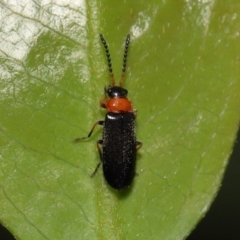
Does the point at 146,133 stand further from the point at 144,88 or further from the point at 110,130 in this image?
the point at 110,130

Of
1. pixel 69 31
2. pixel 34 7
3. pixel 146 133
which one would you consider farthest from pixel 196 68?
pixel 34 7

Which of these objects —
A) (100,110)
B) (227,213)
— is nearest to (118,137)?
(100,110)

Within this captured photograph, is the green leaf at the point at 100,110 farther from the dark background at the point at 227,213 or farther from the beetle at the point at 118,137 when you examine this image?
the dark background at the point at 227,213

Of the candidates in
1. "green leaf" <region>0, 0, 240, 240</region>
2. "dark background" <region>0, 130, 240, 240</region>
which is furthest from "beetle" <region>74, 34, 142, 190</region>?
"dark background" <region>0, 130, 240, 240</region>

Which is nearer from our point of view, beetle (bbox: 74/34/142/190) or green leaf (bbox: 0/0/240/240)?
green leaf (bbox: 0/0/240/240)

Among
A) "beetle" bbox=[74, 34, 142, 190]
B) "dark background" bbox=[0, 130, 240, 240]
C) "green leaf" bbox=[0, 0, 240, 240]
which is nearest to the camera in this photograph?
"green leaf" bbox=[0, 0, 240, 240]

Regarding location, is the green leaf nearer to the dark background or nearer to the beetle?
the beetle
